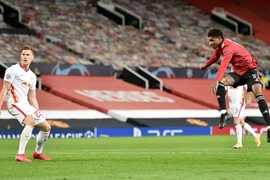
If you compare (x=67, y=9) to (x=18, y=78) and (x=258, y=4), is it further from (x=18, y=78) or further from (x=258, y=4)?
(x=18, y=78)

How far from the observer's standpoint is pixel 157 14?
133ft

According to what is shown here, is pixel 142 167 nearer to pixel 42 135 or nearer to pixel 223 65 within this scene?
pixel 42 135

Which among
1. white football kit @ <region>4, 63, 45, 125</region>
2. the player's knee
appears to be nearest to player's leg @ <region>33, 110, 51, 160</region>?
white football kit @ <region>4, 63, 45, 125</region>

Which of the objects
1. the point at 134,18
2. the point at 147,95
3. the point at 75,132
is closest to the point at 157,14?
the point at 134,18

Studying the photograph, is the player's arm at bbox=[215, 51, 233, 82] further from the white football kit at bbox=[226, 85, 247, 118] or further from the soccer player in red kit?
the white football kit at bbox=[226, 85, 247, 118]

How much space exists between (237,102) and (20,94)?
7.31 m

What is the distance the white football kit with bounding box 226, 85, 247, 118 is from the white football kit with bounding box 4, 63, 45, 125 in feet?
22.7

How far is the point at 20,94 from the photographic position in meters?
13.5

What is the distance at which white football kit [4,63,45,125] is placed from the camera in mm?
13352

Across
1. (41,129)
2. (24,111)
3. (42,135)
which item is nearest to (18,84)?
(24,111)

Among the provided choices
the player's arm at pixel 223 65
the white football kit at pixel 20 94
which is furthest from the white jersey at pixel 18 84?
the player's arm at pixel 223 65

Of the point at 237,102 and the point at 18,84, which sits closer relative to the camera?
the point at 18,84

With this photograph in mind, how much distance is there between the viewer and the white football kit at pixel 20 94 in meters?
13.4

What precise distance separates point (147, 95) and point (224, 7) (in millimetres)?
11643
